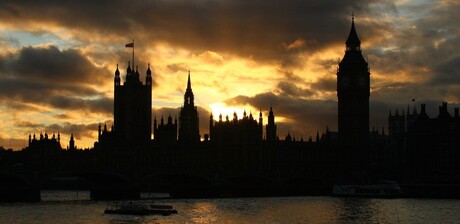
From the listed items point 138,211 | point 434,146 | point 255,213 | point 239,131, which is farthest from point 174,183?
point 138,211

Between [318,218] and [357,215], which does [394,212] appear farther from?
[318,218]

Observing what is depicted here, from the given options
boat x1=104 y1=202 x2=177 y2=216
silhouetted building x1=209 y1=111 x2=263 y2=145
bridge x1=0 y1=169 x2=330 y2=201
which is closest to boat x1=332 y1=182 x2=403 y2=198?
bridge x1=0 y1=169 x2=330 y2=201

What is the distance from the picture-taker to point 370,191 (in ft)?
500

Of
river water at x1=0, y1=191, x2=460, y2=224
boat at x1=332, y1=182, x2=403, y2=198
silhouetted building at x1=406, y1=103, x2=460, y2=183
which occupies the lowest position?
river water at x1=0, y1=191, x2=460, y2=224

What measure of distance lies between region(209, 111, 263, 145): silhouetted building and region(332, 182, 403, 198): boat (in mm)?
35479

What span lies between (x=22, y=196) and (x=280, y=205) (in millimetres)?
39484

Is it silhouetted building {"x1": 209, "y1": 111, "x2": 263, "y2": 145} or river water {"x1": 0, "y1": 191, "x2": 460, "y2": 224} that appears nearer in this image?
river water {"x1": 0, "y1": 191, "x2": 460, "y2": 224}

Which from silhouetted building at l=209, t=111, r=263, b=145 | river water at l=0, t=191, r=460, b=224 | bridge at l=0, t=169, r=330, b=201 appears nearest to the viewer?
river water at l=0, t=191, r=460, b=224

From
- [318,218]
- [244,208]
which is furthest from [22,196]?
[318,218]

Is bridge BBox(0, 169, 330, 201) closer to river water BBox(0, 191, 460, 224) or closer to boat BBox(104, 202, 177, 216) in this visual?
river water BBox(0, 191, 460, 224)

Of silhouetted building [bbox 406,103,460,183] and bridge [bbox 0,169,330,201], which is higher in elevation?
silhouetted building [bbox 406,103,460,183]

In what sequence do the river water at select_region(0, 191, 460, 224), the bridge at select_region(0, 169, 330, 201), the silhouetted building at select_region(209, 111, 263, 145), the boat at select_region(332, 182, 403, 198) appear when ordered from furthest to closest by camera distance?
the silhouetted building at select_region(209, 111, 263, 145) < the boat at select_region(332, 182, 403, 198) < the bridge at select_region(0, 169, 330, 201) < the river water at select_region(0, 191, 460, 224)

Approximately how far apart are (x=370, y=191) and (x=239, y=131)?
4731 cm

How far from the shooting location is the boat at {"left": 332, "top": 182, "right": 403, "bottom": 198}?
14800 centimetres
